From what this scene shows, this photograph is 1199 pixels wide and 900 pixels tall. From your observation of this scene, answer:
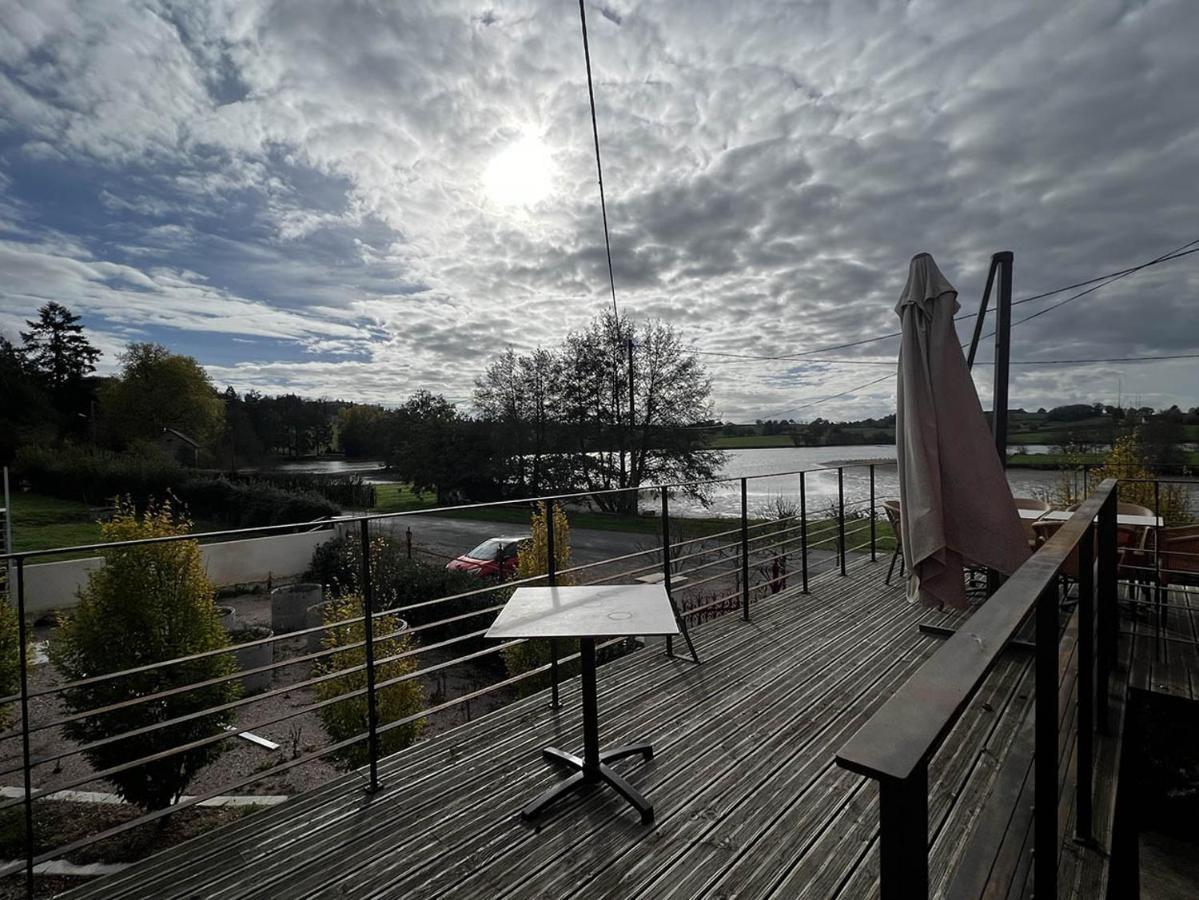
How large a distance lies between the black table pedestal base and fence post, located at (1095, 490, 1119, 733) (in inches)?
73.8

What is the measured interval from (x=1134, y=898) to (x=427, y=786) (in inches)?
107

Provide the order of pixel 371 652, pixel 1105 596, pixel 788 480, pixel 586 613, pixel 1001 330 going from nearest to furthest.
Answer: pixel 586 613, pixel 371 652, pixel 1105 596, pixel 1001 330, pixel 788 480

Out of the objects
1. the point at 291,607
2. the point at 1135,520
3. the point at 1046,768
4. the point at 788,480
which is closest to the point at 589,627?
the point at 1046,768

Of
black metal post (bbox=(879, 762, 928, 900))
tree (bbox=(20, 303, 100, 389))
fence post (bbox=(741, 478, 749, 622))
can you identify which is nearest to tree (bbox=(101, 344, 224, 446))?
tree (bbox=(20, 303, 100, 389))

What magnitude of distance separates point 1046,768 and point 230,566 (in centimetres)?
1759

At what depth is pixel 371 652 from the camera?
224 cm

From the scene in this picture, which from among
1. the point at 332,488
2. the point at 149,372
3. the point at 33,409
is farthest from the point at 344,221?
the point at 149,372

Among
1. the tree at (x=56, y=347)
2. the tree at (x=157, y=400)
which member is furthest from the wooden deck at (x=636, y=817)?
the tree at (x=56, y=347)

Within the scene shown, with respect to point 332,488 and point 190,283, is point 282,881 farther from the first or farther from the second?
point 190,283

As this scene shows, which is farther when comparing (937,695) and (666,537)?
(666,537)

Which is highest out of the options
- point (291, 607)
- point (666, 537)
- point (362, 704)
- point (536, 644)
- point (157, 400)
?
point (157, 400)

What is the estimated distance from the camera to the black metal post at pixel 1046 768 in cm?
110

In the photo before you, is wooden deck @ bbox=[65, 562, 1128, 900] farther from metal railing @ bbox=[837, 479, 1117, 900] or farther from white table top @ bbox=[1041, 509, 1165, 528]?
white table top @ bbox=[1041, 509, 1165, 528]

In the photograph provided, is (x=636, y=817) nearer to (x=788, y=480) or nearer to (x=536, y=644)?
(x=536, y=644)
